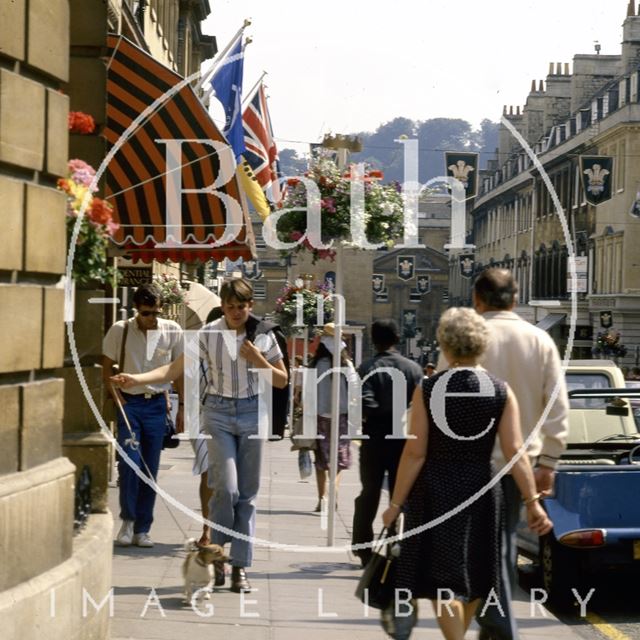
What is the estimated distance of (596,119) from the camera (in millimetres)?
72875

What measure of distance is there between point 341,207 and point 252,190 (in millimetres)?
6576

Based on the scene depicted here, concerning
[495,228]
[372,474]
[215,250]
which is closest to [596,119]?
[495,228]

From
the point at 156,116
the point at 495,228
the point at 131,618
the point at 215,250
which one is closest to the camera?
the point at 131,618

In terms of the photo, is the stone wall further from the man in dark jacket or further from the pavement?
the man in dark jacket

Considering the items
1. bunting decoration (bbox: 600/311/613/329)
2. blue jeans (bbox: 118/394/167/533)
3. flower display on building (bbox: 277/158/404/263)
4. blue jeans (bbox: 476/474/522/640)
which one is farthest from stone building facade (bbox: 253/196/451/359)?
blue jeans (bbox: 476/474/522/640)

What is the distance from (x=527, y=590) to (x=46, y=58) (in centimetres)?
663

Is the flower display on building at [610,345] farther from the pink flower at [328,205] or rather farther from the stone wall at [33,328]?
the stone wall at [33,328]

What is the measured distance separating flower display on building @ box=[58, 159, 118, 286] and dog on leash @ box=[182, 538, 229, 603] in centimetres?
180

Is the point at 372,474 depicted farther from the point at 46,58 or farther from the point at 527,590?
the point at 46,58

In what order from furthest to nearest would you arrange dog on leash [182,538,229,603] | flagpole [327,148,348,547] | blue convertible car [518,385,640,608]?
flagpole [327,148,348,547] → blue convertible car [518,385,640,608] → dog on leash [182,538,229,603]

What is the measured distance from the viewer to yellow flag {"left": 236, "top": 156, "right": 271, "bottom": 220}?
18.7 meters

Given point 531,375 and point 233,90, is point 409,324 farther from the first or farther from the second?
point 531,375

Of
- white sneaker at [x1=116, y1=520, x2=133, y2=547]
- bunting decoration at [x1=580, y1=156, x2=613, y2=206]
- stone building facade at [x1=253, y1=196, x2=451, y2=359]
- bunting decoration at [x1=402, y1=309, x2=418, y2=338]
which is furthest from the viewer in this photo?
bunting decoration at [x1=402, y1=309, x2=418, y2=338]

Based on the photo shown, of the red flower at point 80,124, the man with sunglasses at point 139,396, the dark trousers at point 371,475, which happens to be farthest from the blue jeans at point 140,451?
the red flower at point 80,124
